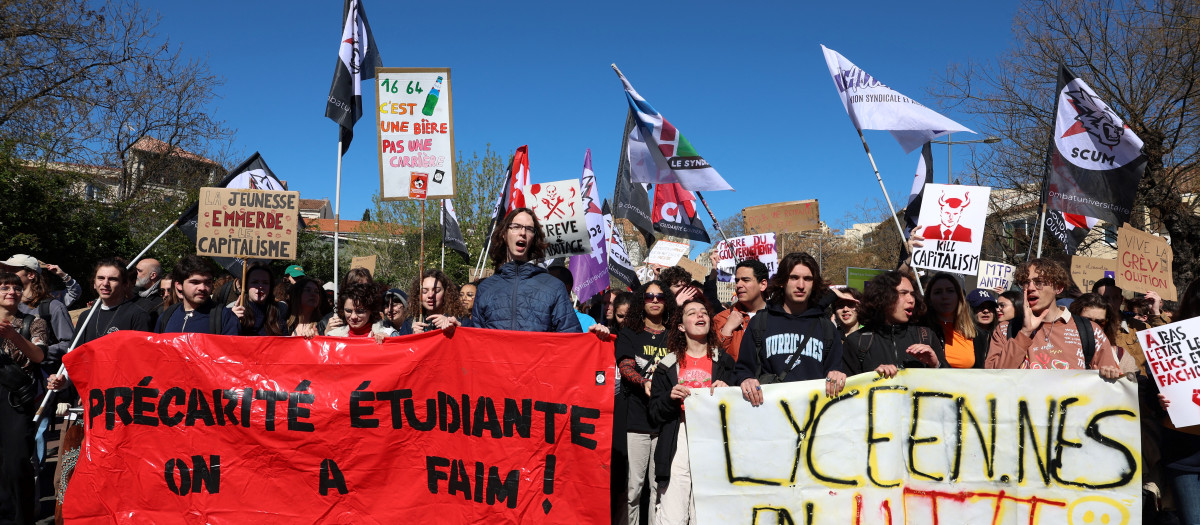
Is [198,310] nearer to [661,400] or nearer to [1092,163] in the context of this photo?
[661,400]

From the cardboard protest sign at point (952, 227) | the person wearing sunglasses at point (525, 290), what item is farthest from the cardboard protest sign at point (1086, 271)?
the person wearing sunglasses at point (525, 290)

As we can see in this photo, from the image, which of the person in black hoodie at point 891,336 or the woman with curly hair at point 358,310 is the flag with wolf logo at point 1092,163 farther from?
the woman with curly hair at point 358,310

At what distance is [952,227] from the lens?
7.20 m

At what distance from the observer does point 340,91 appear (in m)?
6.93

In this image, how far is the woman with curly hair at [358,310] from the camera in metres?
5.46

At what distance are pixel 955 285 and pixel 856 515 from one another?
1820mm

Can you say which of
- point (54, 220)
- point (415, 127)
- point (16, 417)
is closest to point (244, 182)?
point (415, 127)

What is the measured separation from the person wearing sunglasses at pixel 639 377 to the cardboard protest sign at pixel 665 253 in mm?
7843

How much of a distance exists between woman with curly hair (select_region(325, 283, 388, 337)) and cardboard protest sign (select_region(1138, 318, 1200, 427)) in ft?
15.4

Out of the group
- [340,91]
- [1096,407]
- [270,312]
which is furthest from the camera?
[340,91]

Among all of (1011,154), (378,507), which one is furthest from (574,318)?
(1011,154)

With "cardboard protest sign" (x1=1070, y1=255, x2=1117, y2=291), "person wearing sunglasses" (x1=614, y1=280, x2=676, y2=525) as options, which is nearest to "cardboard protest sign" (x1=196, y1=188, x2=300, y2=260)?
"person wearing sunglasses" (x1=614, y1=280, x2=676, y2=525)

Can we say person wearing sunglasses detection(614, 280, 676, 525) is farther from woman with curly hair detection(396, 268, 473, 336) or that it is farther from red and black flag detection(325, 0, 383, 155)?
red and black flag detection(325, 0, 383, 155)

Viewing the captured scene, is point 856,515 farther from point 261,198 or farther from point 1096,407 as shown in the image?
point 261,198
